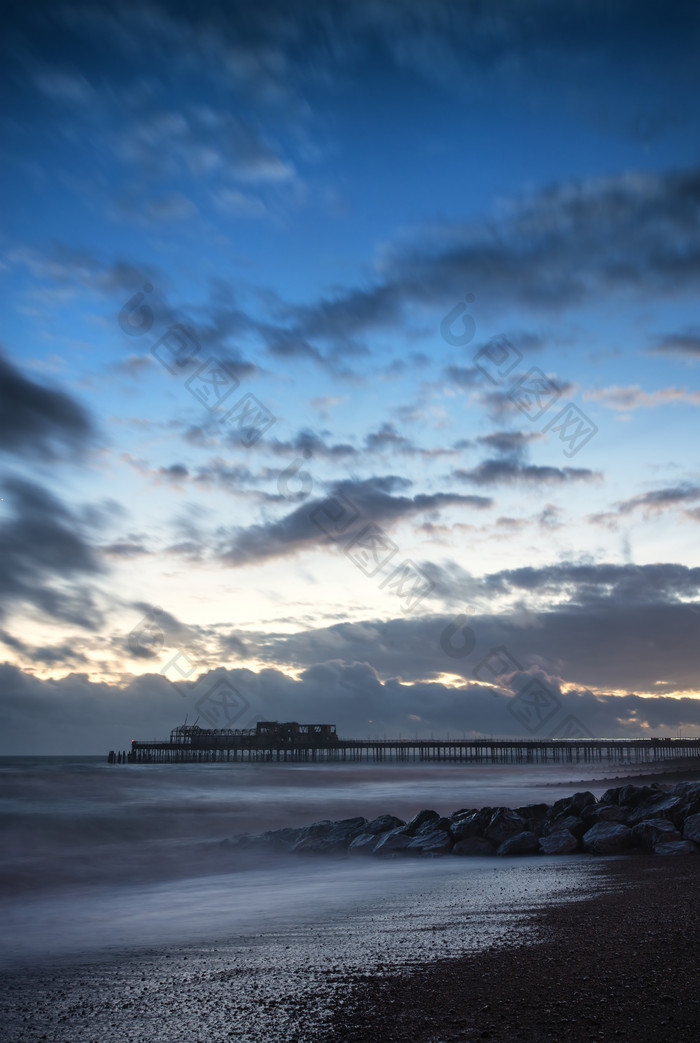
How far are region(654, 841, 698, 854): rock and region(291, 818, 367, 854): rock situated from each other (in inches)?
264

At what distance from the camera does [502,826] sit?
1452cm

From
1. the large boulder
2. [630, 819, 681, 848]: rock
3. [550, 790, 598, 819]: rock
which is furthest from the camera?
[550, 790, 598, 819]: rock

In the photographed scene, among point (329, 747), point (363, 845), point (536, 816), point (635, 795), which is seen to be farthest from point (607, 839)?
point (329, 747)

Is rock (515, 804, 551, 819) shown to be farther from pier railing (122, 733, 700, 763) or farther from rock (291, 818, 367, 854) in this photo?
pier railing (122, 733, 700, 763)

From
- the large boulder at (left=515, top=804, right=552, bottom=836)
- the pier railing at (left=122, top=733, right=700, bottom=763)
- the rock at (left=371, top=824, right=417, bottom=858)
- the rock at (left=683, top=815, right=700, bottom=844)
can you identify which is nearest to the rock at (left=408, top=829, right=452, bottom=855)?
the rock at (left=371, top=824, right=417, bottom=858)

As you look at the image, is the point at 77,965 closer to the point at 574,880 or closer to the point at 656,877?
the point at 574,880

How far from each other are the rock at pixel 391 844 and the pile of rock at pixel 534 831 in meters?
0.02

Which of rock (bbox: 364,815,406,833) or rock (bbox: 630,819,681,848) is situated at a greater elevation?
rock (bbox: 630,819,681,848)

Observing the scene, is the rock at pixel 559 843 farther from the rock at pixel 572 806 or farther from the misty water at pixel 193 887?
the rock at pixel 572 806

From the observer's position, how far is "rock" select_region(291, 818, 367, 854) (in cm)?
1581

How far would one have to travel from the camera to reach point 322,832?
668 inches

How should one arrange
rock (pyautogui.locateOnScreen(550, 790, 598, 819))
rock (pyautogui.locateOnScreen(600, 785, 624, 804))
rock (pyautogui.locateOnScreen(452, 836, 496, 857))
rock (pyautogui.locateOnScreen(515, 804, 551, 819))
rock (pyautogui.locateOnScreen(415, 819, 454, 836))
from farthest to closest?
1. rock (pyautogui.locateOnScreen(600, 785, 624, 804))
2. rock (pyautogui.locateOnScreen(515, 804, 551, 819))
3. rock (pyautogui.locateOnScreen(415, 819, 454, 836))
4. rock (pyautogui.locateOnScreen(550, 790, 598, 819))
5. rock (pyautogui.locateOnScreen(452, 836, 496, 857))

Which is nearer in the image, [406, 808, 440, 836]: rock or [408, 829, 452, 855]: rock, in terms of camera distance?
[408, 829, 452, 855]: rock

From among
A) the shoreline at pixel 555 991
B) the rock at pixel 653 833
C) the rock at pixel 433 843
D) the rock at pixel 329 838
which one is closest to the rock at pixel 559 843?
the rock at pixel 653 833
